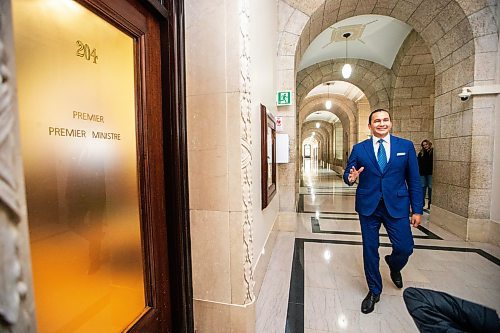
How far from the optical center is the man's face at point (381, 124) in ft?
7.10

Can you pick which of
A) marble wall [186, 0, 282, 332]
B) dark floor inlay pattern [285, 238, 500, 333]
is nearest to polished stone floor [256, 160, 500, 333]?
dark floor inlay pattern [285, 238, 500, 333]

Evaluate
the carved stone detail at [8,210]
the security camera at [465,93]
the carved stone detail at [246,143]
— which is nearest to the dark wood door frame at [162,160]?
the carved stone detail at [246,143]

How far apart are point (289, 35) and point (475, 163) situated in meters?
3.72

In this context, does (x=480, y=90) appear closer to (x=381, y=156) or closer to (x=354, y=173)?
(x=381, y=156)

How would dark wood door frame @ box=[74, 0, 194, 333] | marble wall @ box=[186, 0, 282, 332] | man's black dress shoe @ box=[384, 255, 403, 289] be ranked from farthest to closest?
man's black dress shoe @ box=[384, 255, 403, 289]
marble wall @ box=[186, 0, 282, 332]
dark wood door frame @ box=[74, 0, 194, 333]

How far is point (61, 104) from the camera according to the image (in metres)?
1.00

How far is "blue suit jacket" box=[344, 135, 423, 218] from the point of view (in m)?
2.14

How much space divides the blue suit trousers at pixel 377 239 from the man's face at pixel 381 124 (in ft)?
2.10

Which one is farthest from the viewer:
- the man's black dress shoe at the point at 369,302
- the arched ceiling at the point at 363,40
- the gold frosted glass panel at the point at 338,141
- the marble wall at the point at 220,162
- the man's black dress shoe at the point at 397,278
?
the gold frosted glass panel at the point at 338,141

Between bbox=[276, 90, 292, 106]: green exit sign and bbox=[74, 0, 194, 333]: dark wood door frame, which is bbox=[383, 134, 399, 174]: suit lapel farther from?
bbox=[276, 90, 292, 106]: green exit sign

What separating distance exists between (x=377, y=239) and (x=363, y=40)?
7.18m

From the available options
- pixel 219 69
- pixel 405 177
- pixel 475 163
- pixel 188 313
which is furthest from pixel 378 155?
pixel 475 163

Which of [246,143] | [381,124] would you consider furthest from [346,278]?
[246,143]

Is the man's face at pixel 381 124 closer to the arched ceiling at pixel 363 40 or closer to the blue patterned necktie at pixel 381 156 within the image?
the blue patterned necktie at pixel 381 156
